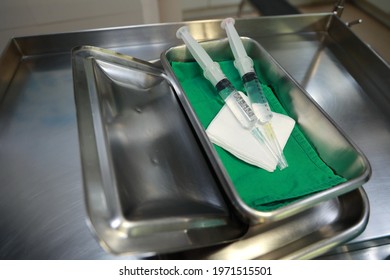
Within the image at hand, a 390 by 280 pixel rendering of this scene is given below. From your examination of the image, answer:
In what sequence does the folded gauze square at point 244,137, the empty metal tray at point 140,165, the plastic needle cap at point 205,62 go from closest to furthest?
1. the empty metal tray at point 140,165
2. the folded gauze square at point 244,137
3. the plastic needle cap at point 205,62

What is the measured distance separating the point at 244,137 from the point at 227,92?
118 mm

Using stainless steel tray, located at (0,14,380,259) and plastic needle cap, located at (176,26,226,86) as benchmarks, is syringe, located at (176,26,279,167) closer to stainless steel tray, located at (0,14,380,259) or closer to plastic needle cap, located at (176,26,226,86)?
plastic needle cap, located at (176,26,226,86)

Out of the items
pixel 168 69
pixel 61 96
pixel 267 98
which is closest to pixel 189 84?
pixel 168 69

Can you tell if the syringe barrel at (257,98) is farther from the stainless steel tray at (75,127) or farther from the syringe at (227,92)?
the stainless steel tray at (75,127)

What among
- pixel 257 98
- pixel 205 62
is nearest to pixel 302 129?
pixel 257 98

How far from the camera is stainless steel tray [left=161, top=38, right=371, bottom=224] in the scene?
1.13ft

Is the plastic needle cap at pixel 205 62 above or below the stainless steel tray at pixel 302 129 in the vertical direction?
above

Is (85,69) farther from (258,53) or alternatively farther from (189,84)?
(258,53)

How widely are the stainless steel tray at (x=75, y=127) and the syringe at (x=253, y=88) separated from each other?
0.11m

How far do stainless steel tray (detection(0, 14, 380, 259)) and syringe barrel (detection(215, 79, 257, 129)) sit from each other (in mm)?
192

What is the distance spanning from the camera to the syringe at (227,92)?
49 centimetres

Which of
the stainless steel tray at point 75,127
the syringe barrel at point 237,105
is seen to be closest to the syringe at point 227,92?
the syringe barrel at point 237,105

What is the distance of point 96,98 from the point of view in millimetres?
433

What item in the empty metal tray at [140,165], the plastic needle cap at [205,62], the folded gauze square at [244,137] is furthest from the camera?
the plastic needle cap at [205,62]
